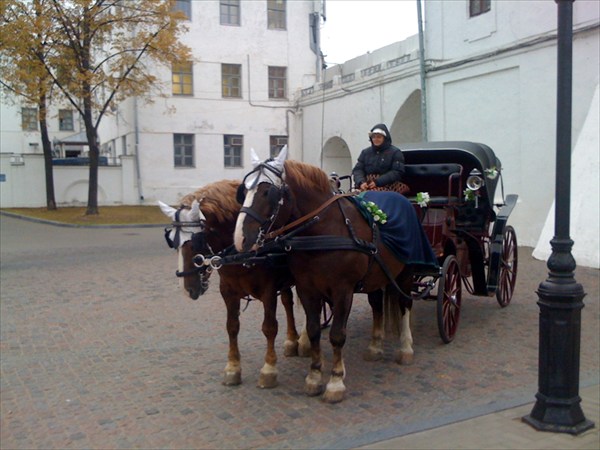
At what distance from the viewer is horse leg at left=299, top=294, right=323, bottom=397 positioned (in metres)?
5.27

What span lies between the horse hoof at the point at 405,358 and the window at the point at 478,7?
43.2 feet

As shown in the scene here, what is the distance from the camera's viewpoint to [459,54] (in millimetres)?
17969

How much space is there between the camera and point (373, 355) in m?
6.45

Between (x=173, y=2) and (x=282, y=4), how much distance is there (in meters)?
9.05

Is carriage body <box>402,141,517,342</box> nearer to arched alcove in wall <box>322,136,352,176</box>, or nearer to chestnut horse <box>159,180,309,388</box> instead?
chestnut horse <box>159,180,309,388</box>

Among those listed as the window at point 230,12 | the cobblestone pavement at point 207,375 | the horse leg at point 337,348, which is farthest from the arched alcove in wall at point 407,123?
the horse leg at point 337,348

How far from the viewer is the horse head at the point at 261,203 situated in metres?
4.62

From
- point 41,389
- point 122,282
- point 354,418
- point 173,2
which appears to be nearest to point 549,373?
point 354,418

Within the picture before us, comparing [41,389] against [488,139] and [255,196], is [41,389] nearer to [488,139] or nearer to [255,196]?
[255,196]

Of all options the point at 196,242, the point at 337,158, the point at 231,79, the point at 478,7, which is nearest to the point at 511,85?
the point at 478,7

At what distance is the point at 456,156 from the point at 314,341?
147 inches

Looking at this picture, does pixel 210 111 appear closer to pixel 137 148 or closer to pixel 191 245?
pixel 137 148

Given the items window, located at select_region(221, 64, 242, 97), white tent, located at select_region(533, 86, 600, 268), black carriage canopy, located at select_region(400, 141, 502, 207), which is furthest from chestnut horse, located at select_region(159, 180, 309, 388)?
window, located at select_region(221, 64, 242, 97)

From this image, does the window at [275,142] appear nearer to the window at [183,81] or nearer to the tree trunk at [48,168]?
the window at [183,81]
